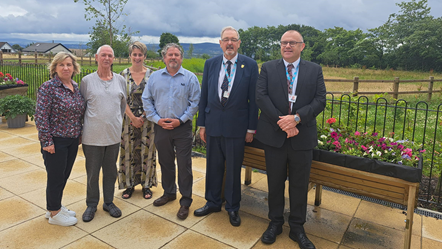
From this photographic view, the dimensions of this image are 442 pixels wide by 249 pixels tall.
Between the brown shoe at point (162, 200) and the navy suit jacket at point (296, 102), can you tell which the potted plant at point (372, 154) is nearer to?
the navy suit jacket at point (296, 102)

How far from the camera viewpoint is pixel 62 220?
343 centimetres

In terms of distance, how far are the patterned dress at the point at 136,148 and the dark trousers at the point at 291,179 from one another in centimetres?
167

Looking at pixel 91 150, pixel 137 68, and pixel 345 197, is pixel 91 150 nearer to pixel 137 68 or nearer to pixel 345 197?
pixel 137 68

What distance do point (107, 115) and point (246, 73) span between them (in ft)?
5.01

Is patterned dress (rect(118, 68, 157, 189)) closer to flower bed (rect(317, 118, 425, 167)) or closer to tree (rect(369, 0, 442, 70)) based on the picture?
flower bed (rect(317, 118, 425, 167))

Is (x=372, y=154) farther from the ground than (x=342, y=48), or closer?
closer

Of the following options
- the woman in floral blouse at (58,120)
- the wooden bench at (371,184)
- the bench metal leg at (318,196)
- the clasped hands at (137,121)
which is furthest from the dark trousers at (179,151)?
the bench metal leg at (318,196)

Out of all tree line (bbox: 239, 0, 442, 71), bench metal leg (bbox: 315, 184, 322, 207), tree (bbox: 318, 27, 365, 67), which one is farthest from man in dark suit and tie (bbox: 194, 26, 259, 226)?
tree (bbox: 318, 27, 365, 67)

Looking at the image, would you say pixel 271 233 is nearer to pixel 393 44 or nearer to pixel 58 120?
pixel 58 120

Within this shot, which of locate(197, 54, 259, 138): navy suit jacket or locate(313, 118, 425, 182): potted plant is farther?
locate(197, 54, 259, 138): navy suit jacket

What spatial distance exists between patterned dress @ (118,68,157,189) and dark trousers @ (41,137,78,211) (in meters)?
0.79

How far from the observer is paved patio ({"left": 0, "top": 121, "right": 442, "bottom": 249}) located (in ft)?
10.4

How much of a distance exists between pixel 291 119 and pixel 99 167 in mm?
2152

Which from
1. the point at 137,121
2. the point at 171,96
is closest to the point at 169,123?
the point at 171,96
